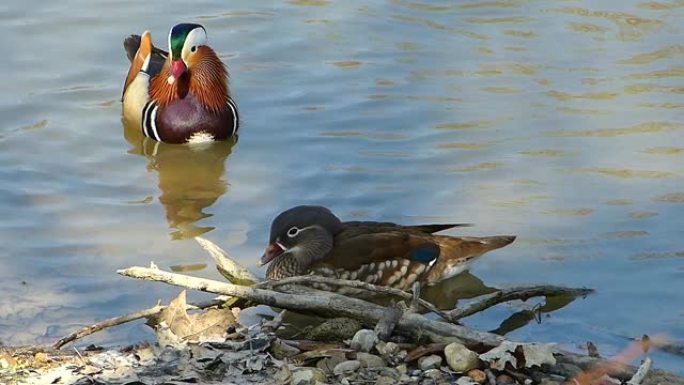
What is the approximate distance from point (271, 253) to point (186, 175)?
85.9 inches

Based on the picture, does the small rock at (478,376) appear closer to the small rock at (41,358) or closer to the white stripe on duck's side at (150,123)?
the small rock at (41,358)

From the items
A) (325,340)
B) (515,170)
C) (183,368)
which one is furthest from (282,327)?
(515,170)

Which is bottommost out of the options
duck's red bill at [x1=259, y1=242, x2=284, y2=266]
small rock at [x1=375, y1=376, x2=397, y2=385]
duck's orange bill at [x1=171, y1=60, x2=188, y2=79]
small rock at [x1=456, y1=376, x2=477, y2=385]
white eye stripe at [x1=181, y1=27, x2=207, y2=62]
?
duck's red bill at [x1=259, y1=242, x2=284, y2=266]

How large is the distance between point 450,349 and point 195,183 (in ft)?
12.7

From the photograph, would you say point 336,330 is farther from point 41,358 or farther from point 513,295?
point 41,358

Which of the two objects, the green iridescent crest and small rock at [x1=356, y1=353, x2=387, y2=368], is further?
the green iridescent crest

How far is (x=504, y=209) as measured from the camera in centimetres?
843

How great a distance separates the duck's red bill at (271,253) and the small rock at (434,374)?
197cm

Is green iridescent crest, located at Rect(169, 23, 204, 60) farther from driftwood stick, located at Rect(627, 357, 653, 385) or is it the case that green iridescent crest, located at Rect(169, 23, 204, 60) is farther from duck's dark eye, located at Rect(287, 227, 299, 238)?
driftwood stick, located at Rect(627, 357, 653, 385)

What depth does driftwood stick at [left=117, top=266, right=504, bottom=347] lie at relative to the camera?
5.96 meters

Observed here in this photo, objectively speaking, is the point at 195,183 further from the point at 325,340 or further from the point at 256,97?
the point at 325,340

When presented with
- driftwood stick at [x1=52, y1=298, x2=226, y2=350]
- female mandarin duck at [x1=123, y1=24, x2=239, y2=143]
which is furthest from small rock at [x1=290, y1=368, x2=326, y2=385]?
female mandarin duck at [x1=123, y1=24, x2=239, y2=143]

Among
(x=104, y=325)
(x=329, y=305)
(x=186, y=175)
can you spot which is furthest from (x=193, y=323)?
(x=186, y=175)

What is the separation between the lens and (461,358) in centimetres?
575
